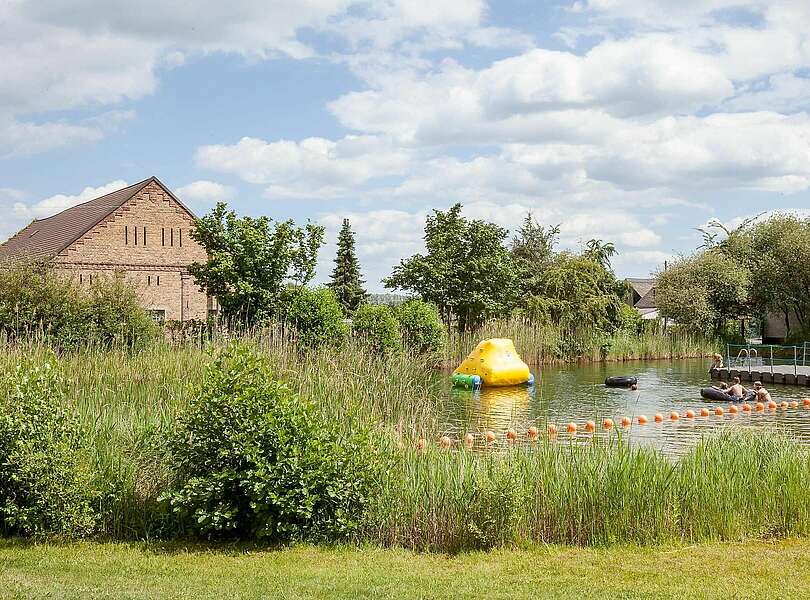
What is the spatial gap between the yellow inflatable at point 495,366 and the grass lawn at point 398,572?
678 inches

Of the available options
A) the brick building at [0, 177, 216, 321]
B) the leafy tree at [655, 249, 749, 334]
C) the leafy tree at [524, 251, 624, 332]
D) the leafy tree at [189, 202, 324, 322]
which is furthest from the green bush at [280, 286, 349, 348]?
→ the leafy tree at [655, 249, 749, 334]

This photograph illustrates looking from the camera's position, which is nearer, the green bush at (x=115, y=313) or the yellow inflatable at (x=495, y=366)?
the green bush at (x=115, y=313)

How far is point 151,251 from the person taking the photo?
113 ft

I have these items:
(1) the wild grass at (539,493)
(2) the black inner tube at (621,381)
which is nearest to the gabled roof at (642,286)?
(2) the black inner tube at (621,381)

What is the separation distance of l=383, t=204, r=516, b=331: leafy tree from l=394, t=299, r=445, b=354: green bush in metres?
4.92

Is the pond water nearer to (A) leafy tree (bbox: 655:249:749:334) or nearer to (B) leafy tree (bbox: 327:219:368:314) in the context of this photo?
(A) leafy tree (bbox: 655:249:749:334)

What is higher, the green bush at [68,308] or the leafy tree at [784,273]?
the leafy tree at [784,273]

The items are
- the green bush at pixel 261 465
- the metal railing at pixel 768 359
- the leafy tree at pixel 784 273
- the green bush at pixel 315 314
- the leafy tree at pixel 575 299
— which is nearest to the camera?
the green bush at pixel 261 465

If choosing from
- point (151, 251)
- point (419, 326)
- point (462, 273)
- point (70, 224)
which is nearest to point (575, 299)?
point (462, 273)

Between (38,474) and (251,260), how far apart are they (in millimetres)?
16641

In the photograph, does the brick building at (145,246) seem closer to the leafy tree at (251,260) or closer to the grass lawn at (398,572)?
the leafy tree at (251,260)

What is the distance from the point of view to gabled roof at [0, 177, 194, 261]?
1328 inches

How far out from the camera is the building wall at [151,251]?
33406mm

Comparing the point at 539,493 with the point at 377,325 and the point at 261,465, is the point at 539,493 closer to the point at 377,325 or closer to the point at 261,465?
the point at 261,465
